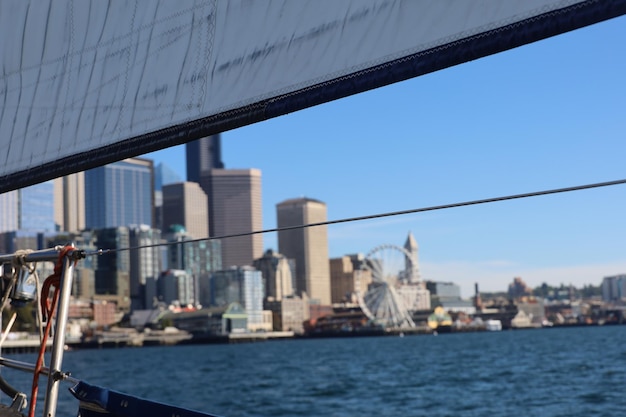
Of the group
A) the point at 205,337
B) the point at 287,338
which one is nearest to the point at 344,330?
the point at 287,338

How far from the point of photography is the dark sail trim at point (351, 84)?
2.64 meters

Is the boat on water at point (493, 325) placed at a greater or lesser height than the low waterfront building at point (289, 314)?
lesser

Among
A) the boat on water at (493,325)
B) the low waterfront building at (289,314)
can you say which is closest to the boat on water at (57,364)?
the low waterfront building at (289,314)

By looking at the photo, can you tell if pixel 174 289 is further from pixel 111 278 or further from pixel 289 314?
pixel 289 314

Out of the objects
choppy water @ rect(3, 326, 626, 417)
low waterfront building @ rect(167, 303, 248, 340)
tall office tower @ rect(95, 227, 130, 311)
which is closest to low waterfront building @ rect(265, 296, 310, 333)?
low waterfront building @ rect(167, 303, 248, 340)

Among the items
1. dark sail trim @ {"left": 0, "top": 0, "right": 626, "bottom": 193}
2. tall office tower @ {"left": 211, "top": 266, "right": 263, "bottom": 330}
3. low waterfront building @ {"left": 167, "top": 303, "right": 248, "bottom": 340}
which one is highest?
tall office tower @ {"left": 211, "top": 266, "right": 263, "bottom": 330}

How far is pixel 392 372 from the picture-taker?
173ft

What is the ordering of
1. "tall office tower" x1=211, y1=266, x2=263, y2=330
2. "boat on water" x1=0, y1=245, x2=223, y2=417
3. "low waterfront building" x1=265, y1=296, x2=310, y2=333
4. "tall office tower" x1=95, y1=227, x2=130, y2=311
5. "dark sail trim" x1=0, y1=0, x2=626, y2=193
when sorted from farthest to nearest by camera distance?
"tall office tower" x1=95, y1=227, x2=130, y2=311 → "tall office tower" x1=211, y1=266, x2=263, y2=330 → "low waterfront building" x1=265, y1=296, x2=310, y2=333 → "boat on water" x1=0, y1=245, x2=223, y2=417 → "dark sail trim" x1=0, y1=0, x2=626, y2=193

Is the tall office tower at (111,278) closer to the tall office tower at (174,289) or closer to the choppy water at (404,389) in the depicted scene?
the tall office tower at (174,289)

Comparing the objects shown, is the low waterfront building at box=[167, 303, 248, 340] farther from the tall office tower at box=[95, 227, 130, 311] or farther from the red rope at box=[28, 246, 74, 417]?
the red rope at box=[28, 246, 74, 417]

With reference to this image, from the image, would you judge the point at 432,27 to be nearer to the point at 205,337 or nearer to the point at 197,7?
the point at 197,7

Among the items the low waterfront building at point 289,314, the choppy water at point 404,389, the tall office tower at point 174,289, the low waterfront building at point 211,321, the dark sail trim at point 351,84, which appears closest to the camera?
the dark sail trim at point 351,84

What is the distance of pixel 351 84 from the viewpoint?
326 centimetres

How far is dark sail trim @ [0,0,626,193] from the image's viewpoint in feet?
8.68
